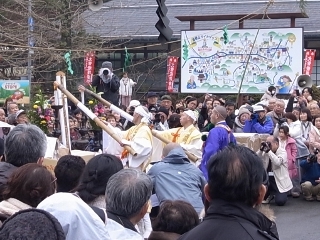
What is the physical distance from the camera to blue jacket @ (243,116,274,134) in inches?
394

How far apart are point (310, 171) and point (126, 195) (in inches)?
289

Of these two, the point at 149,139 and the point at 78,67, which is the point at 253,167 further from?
the point at 78,67

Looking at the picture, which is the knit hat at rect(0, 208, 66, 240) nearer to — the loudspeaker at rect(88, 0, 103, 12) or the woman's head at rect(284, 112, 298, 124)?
the woman's head at rect(284, 112, 298, 124)

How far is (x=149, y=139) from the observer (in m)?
6.86

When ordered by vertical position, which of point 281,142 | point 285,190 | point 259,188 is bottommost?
point 285,190

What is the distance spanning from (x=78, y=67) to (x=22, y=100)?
10103mm

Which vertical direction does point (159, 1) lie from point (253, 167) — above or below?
above

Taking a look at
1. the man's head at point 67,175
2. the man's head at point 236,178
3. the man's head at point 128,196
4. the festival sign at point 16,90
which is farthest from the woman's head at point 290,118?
the man's head at point 236,178

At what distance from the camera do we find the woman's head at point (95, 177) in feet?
12.1

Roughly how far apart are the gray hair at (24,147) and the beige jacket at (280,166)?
19.4 ft

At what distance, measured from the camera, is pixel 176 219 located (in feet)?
11.5

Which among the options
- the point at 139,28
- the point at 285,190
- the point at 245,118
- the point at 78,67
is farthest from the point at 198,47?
the point at 285,190

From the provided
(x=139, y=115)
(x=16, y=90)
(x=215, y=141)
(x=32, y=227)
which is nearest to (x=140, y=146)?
(x=139, y=115)

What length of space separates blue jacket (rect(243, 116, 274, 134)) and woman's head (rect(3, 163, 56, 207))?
23.5ft
